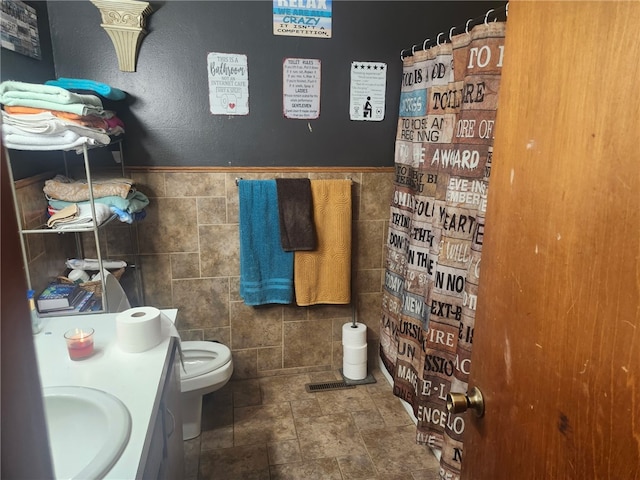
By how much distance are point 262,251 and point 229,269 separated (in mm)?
233

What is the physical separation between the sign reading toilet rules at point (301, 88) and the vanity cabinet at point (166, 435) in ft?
4.66

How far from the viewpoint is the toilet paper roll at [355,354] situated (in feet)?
8.41

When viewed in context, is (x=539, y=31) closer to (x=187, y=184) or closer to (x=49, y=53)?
(x=187, y=184)

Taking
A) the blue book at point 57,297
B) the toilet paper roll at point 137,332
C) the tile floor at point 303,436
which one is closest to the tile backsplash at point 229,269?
the tile floor at point 303,436

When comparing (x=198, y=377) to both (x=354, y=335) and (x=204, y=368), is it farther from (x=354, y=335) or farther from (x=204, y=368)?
(x=354, y=335)

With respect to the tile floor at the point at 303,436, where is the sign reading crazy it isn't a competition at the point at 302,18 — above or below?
above

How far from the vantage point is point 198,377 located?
1.98 meters

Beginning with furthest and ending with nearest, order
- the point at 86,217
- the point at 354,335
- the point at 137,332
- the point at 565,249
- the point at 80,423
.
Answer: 1. the point at 354,335
2. the point at 86,217
3. the point at 137,332
4. the point at 80,423
5. the point at 565,249

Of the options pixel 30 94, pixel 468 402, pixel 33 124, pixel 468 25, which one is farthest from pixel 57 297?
pixel 468 25

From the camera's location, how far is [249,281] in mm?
2402

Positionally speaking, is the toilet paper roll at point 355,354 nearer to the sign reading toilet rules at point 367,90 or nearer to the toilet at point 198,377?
the toilet at point 198,377

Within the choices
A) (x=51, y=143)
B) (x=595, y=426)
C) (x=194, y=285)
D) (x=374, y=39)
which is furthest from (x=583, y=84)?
(x=194, y=285)

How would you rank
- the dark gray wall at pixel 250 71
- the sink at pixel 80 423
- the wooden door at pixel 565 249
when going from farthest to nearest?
the dark gray wall at pixel 250 71
the sink at pixel 80 423
the wooden door at pixel 565 249

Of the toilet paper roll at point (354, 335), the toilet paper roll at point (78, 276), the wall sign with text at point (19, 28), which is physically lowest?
the toilet paper roll at point (354, 335)
